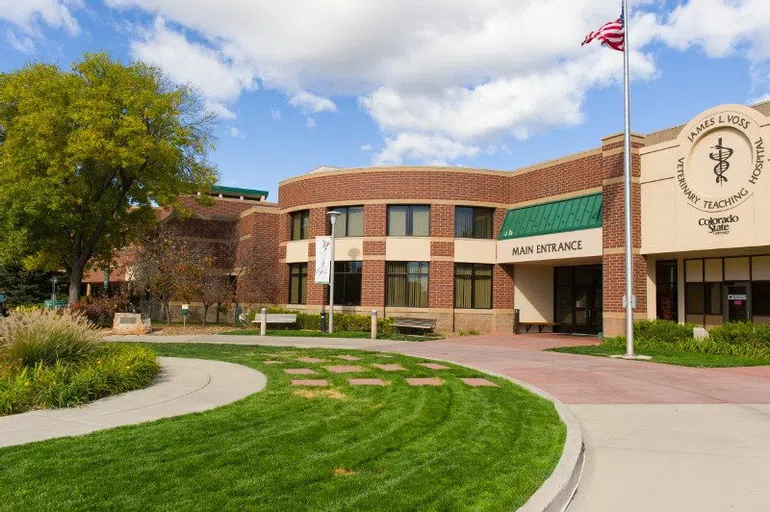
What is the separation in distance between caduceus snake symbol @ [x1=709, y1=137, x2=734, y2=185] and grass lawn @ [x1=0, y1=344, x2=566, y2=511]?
44.7 feet

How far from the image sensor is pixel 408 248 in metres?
27.1

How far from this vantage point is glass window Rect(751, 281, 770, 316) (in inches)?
766

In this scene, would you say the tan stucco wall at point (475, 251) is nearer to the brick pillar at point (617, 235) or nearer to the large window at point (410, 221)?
the large window at point (410, 221)

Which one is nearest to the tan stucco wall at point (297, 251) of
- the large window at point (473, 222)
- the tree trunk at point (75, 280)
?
the large window at point (473, 222)

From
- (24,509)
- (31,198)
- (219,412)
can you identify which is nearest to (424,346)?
(219,412)

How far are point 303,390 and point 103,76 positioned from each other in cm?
2264

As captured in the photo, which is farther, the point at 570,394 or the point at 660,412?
the point at 570,394

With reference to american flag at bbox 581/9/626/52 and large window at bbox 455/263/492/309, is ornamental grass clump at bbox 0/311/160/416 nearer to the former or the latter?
american flag at bbox 581/9/626/52

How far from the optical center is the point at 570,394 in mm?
10547

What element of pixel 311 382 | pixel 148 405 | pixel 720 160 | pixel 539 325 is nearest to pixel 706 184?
pixel 720 160

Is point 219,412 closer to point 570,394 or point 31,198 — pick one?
point 570,394

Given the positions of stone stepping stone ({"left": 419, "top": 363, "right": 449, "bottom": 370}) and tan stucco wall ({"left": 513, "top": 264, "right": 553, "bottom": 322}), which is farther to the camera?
tan stucco wall ({"left": 513, "top": 264, "right": 553, "bottom": 322})

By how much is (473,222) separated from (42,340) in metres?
20.3

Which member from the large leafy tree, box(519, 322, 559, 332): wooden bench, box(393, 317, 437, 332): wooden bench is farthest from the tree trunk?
box(519, 322, 559, 332): wooden bench
